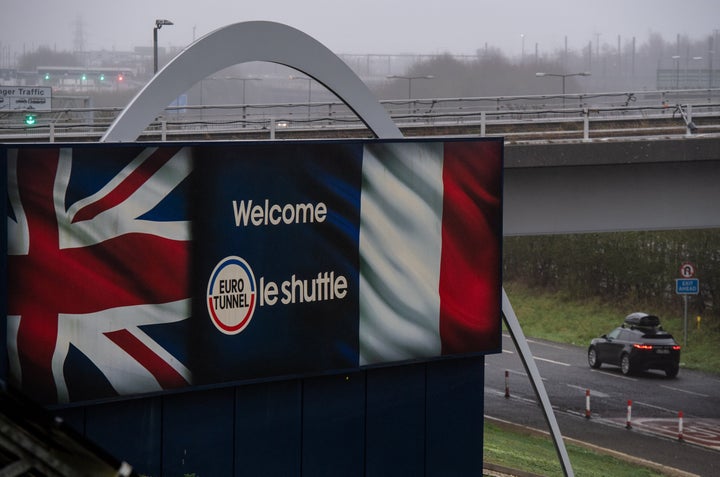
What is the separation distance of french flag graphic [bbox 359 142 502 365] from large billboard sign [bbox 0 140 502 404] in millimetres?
18

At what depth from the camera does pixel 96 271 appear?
10.3 m

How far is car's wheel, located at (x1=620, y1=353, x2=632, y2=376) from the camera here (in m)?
33.6

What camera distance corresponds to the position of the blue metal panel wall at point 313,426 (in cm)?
1077

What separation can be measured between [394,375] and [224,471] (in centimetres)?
237

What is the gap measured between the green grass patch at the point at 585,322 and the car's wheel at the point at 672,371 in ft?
8.45

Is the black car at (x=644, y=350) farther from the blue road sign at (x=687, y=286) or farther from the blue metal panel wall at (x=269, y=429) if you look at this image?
the blue metal panel wall at (x=269, y=429)

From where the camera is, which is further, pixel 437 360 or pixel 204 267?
pixel 437 360

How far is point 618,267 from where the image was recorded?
48719 mm

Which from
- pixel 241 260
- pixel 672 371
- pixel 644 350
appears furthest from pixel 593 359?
pixel 241 260

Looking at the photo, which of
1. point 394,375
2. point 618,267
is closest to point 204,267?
point 394,375

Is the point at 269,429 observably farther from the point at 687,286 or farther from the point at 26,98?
the point at 26,98

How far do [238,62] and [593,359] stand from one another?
25.0 meters

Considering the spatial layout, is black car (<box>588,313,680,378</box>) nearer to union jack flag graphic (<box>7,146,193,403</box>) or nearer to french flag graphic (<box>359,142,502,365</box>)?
french flag graphic (<box>359,142,502,365</box>)

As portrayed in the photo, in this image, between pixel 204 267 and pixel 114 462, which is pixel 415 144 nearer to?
pixel 204 267
